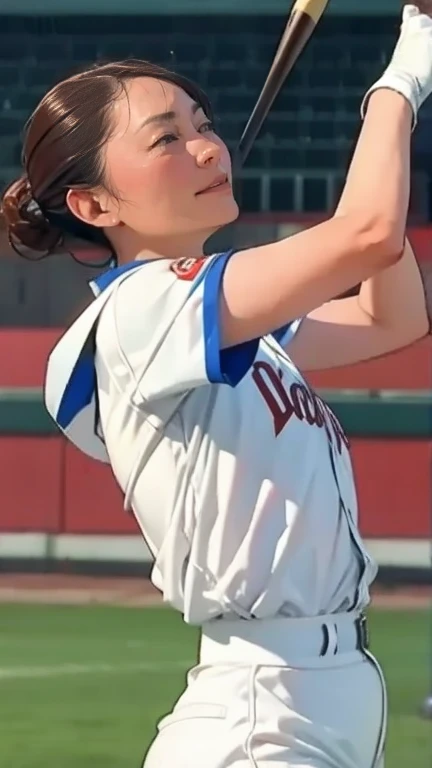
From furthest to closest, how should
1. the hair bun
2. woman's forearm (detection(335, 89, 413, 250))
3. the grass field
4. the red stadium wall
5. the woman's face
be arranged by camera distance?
the red stadium wall < the grass field < the hair bun < the woman's face < woman's forearm (detection(335, 89, 413, 250))

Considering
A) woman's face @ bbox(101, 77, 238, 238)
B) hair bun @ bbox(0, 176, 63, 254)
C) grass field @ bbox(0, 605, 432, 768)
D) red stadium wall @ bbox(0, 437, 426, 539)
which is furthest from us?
red stadium wall @ bbox(0, 437, 426, 539)

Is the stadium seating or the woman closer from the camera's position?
the woman

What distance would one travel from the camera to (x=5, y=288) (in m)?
4.31

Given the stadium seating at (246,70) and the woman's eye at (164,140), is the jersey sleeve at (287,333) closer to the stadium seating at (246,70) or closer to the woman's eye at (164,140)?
the woman's eye at (164,140)

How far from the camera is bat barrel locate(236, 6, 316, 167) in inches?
47.1

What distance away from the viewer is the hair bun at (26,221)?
130 cm

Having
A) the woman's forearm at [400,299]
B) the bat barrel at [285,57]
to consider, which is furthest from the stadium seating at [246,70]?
the woman's forearm at [400,299]

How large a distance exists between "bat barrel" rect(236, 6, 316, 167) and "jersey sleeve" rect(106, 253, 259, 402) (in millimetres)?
212

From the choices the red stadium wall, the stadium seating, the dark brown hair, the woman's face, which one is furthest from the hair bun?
the red stadium wall

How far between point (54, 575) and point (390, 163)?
10.8 feet

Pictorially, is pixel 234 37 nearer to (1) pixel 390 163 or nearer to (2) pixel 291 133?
(2) pixel 291 133

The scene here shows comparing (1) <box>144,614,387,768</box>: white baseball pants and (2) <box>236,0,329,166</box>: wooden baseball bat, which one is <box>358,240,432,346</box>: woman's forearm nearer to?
(2) <box>236,0,329,166</box>: wooden baseball bat

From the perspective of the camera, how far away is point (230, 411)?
44.7 inches

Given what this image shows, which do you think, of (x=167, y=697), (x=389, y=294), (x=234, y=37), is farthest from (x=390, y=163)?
(x=234, y=37)
